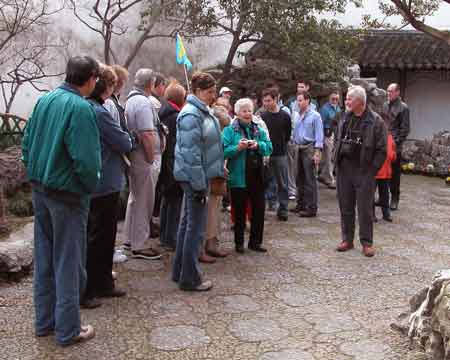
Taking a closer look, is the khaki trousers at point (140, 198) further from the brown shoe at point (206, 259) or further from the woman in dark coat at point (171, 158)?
the brown shoe at point (206, 259)

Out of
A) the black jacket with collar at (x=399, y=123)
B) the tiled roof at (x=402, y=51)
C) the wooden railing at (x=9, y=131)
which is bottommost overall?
the wooden railing at (x=9, y=131)

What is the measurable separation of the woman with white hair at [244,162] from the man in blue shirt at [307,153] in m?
2.02

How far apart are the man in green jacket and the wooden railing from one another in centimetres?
514

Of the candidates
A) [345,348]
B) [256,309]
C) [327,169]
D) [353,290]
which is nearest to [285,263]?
[353,290]

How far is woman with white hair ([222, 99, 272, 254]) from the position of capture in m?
6.26

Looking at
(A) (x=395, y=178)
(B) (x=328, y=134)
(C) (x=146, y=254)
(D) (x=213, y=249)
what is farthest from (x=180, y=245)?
(B) (x=328, y=134)

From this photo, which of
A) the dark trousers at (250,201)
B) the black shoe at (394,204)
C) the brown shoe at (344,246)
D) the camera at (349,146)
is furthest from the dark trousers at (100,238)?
the black shoe at (394,204)

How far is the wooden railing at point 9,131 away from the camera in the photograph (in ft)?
29.6

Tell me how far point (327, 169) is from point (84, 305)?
6574mm

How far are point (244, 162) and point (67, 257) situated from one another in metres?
2.67

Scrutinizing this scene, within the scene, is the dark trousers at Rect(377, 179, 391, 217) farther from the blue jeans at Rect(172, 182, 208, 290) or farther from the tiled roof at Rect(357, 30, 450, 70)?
the tiled roof at Rect(357, 30, 450, 70)

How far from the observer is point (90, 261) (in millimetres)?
4824

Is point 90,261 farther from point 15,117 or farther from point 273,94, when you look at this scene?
point 15,117

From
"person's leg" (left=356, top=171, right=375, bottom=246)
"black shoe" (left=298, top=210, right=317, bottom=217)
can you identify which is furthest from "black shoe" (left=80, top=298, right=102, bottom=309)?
"black shoe" (left=298, top=210, right=317, bottom=217)
